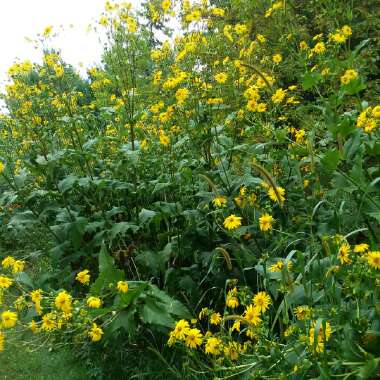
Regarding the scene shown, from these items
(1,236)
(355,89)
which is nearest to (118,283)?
(355,89)

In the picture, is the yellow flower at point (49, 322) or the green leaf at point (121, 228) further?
the green leaf at point (121, 228)

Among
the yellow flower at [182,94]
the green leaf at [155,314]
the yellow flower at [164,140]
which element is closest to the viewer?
the green leaf at [155,314]

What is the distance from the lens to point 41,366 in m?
3.70

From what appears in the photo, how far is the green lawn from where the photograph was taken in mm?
3500

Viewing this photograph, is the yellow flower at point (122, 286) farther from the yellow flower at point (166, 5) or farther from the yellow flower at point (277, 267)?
the yellow flower at point (166, 5)

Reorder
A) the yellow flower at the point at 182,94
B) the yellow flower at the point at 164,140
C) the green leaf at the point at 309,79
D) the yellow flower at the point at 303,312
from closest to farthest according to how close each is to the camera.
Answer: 1. the yellow flower at the point at 303,312
2. the green leaf at the point at 309,79
3. the yellow flower at the point at 182,94
4. the yellow flower at the point at 164,140

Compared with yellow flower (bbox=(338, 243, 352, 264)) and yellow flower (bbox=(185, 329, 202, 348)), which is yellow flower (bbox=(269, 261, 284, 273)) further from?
yellow flower (bbox=(185, 329, 202, 348))

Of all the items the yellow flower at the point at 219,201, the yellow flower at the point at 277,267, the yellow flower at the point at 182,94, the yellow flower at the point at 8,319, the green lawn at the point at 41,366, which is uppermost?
the yellow flower at the point at 182,94

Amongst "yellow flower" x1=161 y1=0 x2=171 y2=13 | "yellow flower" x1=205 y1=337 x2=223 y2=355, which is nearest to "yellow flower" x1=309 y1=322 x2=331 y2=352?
"yellow flower" x1=205 y1=337 x2=223 y2=355

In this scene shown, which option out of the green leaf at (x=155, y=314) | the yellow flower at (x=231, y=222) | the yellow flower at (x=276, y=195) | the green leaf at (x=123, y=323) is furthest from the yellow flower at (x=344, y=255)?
the green leaf at (x=123, y=323)

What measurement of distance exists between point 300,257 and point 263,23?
6023 mm

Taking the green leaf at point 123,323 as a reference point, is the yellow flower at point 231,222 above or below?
above

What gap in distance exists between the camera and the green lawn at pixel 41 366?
11.5 ft

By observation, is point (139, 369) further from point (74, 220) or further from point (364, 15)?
point (364, 15)
